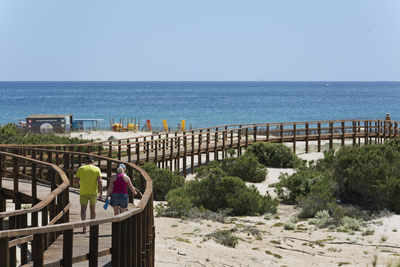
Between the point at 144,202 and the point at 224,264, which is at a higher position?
the point at 144,202

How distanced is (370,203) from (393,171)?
1.24m

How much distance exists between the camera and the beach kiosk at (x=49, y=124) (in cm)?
4462

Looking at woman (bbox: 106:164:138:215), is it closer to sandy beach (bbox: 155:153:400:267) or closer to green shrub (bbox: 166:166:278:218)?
sandy beach (bbox: 155:153:400:267)

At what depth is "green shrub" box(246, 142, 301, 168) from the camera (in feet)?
93.3

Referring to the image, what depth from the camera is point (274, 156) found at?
28.6m

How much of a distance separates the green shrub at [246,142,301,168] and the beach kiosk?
64.8 ft

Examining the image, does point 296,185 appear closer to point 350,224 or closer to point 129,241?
point 350,224

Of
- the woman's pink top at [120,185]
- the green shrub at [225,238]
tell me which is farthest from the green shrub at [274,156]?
the woman's pink top at [120,185]

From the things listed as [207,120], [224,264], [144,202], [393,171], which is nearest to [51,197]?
[144,202]

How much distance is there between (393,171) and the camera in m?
18.7

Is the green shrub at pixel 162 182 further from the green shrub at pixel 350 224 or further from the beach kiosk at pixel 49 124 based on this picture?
the beach kiosk at pixel 49 124

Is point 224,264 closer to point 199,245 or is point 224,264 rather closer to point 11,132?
point 199,245

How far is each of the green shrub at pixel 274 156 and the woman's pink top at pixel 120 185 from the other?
18193 mm

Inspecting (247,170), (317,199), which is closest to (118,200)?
(317,199)
